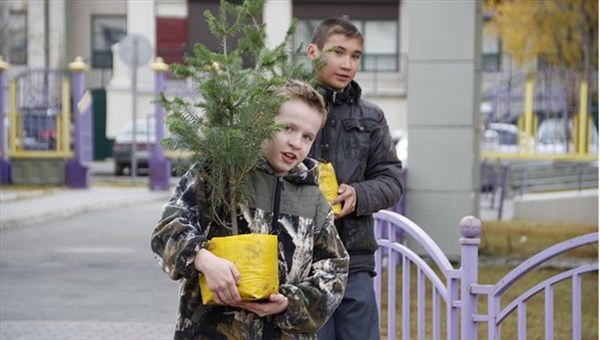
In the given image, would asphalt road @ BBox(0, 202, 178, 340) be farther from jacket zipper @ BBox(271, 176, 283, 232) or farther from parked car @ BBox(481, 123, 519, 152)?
parked car @ BBox(481, 123, 519, 152)

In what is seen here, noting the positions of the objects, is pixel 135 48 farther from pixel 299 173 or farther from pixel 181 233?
pixel 181 233

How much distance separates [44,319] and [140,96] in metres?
39.9

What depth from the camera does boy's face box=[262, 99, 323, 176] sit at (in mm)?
4535

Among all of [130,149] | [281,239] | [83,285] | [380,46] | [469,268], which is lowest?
[83,285]

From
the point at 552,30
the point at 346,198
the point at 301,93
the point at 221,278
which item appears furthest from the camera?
the point at 552,30

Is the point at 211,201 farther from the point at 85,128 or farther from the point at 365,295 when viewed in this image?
the point at 85,128

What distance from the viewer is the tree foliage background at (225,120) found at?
4441 mm

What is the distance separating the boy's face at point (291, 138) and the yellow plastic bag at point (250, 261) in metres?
0.27

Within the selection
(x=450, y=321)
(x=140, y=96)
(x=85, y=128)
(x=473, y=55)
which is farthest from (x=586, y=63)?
(x=450, y=321)

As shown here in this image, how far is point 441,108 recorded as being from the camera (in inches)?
583

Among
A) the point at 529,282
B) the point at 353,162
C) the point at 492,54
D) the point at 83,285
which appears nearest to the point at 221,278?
the point at 353,162

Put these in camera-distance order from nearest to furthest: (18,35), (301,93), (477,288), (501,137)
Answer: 1. (301,93)
2. (477,288)
3. (501,137)
4. (18,35)

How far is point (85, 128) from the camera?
3072 centimetres

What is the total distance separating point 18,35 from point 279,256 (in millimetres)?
51076
